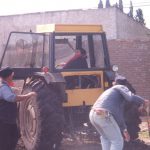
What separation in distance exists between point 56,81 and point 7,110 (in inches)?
53.8

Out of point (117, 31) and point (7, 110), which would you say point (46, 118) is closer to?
point (7, 110)

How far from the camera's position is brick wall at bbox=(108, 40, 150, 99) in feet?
48.8

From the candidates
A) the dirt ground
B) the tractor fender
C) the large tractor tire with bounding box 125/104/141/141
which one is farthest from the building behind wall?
the large tractor tire with bounding box 125/104/141/141

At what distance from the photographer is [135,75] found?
15000mm

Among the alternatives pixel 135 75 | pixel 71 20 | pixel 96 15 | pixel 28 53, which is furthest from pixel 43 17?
pixel 28 53

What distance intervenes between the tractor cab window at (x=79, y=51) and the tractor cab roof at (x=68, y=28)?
0.48ft

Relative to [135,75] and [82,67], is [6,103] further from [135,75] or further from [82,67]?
[135,75]

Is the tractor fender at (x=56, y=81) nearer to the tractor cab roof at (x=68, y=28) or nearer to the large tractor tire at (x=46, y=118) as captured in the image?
the large tractor tire at (x=46, y=118)

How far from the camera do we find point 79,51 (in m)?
9.17

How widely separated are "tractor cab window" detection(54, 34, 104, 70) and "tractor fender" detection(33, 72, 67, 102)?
433mm

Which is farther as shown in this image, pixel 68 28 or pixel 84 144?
pixel 84 144

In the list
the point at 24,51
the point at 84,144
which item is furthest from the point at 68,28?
the point at 84,144

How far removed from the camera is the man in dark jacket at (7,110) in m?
6.90

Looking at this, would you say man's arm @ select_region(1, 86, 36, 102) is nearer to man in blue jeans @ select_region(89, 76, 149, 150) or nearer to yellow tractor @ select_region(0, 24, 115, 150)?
man in blue jeans @ select_region(89, 76, 149, 150)
